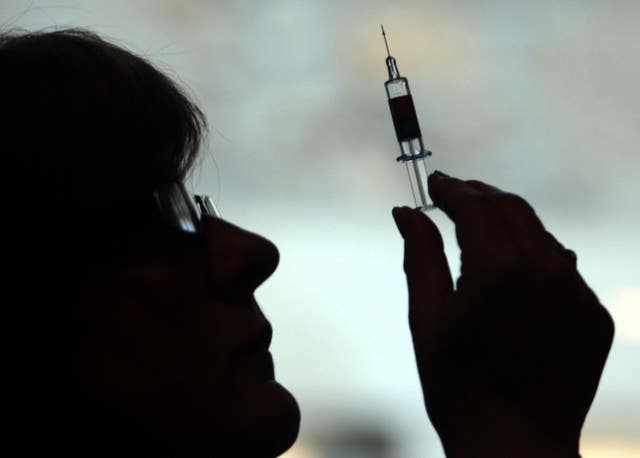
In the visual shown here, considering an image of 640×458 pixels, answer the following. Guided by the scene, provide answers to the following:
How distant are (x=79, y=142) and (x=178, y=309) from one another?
0.55 ft

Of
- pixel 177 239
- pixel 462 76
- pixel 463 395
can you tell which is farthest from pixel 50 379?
pixel 462 76

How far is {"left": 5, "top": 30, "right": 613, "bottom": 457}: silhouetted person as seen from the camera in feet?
1.98

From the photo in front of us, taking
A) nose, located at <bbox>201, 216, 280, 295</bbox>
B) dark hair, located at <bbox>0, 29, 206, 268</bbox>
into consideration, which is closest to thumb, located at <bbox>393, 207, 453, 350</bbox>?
nose, located at <bbox>201, 216, 280, 295</bbox>

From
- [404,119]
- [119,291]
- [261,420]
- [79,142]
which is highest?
[404,119]

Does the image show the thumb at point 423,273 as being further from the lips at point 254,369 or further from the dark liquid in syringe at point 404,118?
the dark liquid in syringe at point 404,118

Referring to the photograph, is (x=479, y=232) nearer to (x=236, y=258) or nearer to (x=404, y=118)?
(x=236, y=258)

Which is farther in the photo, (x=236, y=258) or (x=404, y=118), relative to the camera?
(x=404, y=118)

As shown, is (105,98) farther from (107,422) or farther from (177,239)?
(107,422)

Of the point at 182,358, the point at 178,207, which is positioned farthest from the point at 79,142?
the point at 182,358

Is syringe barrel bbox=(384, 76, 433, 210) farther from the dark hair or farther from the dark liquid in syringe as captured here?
the dark hair

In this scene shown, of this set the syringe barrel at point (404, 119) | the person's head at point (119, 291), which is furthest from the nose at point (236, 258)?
the syringe barrel at point (404, 119)

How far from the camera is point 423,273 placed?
70 cm

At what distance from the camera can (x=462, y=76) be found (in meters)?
1.54

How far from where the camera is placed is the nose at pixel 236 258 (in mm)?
654
